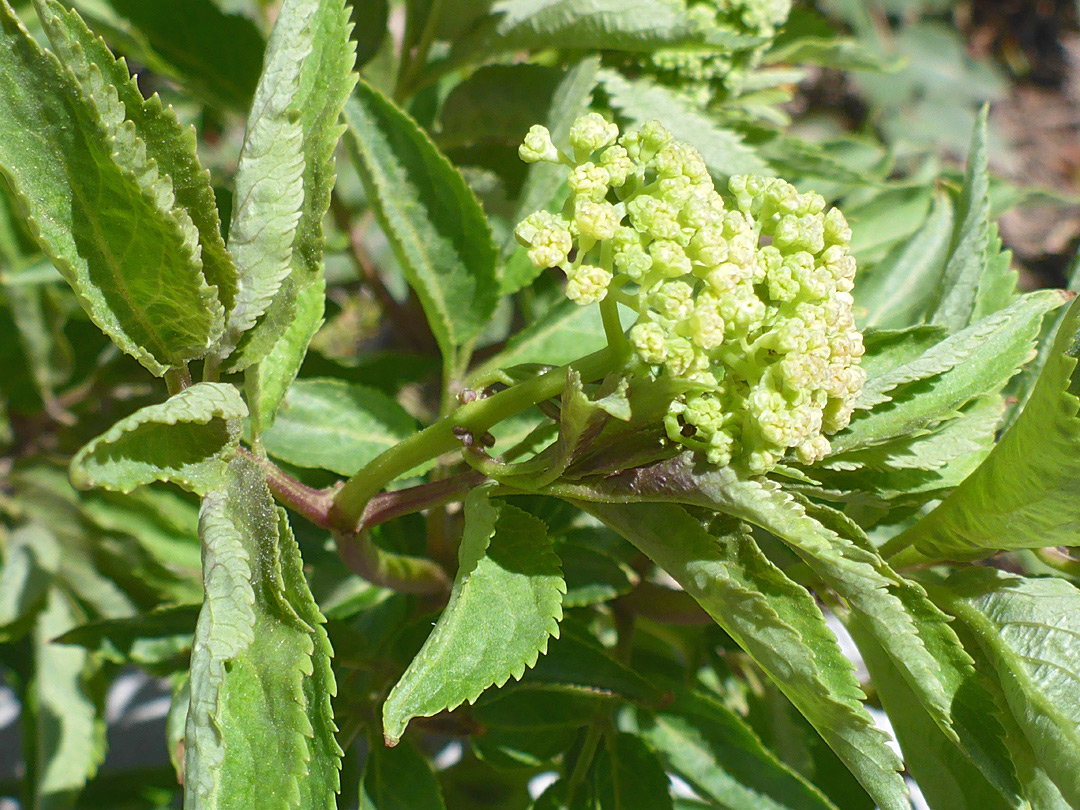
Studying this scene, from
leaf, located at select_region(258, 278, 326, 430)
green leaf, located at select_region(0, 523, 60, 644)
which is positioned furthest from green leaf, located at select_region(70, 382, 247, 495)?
green leaf, located at select_region(0, 523, 60, 644)

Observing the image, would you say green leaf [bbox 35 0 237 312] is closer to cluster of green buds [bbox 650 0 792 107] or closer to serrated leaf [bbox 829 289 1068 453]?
serrated leaf [bbox 829 289 1068 453]

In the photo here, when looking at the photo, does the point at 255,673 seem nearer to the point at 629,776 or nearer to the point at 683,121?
the point at 629,776

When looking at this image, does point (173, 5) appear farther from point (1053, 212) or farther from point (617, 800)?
point (1053, 212)

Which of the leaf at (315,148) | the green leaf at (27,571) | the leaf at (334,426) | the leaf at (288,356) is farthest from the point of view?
the green leaf at (27,571)

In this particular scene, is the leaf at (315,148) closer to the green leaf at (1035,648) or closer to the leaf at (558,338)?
the leaf at (558,338)

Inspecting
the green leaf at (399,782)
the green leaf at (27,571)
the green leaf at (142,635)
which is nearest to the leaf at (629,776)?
the green leaf at (399,782)
